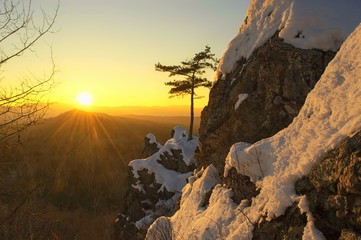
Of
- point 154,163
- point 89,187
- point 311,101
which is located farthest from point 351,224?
point 89,187

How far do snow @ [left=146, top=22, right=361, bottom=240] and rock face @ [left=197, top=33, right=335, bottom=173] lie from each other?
4.21ft

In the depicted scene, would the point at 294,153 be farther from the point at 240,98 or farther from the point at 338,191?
the point at 240,98

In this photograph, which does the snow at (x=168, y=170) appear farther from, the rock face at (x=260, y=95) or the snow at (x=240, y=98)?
the snow at (x=240, y=98)

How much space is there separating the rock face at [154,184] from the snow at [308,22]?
1020 cm

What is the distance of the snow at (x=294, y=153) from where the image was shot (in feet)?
12.4

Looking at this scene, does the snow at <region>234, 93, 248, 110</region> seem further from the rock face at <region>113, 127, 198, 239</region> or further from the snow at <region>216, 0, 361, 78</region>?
the rock face at <region>113, 127, 198, 239</region>

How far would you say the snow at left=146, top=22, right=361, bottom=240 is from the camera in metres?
3.79

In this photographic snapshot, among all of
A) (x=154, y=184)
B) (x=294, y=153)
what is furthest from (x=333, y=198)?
(x=154, y=184)

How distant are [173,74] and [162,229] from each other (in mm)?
Answer: 20010

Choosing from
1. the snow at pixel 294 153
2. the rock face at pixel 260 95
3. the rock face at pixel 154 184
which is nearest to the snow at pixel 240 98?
the rock face at pixel 260 95

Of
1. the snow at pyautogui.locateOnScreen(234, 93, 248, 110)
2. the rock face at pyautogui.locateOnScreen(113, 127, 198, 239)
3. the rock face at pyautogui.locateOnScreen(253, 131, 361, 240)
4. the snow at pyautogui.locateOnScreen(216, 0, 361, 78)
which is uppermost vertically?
the snow at pyautogui.locateOnScreen(216, 0, 361, 78)

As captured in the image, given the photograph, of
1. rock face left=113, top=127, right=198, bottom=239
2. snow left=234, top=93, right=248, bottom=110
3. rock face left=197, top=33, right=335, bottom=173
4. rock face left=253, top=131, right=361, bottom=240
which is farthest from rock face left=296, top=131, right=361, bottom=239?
rock face left=113, top=127, right=198, bottom=239

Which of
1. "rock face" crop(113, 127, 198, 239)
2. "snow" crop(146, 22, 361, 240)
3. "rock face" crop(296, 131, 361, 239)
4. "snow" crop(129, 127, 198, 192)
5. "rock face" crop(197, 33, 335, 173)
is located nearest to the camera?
"rock face" crop(296, 131, 361, 239)

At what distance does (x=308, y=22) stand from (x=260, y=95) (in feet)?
5.11
